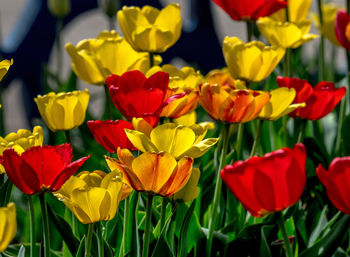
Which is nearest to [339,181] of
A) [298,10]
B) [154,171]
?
[154,171]

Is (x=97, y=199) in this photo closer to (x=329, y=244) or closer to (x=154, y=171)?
(x=154, y=171)

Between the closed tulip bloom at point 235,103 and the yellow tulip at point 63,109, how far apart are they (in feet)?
0.62

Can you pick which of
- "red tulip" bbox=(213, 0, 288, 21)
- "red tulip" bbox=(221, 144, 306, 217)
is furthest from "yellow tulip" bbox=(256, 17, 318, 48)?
"red tulip" bbox=(221, 144, 306, 217)

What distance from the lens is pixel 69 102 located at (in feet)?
3.03

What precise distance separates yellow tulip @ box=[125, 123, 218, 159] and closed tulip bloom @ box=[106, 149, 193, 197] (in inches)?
0.8

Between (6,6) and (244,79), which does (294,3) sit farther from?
(6,6)

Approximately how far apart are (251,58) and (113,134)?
0.33m

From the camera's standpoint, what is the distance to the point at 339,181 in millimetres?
668

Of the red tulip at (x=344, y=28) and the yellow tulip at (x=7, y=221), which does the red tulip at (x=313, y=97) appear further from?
the yellow tulip at (x=7, y=221)

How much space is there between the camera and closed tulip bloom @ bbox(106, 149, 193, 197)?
690 millimetres

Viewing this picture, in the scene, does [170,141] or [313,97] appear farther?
[313,97]

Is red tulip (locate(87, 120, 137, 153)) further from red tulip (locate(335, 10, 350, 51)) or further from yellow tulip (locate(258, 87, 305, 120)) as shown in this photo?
red tulip (locate(335, 10, 350, 51))

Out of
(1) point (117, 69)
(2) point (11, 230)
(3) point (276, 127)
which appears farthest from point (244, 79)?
(2) point (11, 230)

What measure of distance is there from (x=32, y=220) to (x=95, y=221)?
8 cm
